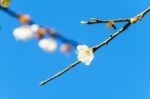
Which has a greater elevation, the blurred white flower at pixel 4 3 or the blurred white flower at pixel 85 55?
the blurred white flower at pixel 4 3

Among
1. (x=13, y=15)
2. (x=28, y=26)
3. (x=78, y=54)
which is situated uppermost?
(x=78, y=54)

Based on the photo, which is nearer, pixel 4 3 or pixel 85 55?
pixel 4 3

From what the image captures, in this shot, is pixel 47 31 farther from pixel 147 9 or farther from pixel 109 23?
pixel 147 9

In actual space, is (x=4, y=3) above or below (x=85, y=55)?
above

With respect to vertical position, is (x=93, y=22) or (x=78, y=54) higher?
(x=78, y=54)

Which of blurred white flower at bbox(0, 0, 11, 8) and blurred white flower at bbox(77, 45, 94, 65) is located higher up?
blurred white flower at bbox(0, 0, 11, 8)

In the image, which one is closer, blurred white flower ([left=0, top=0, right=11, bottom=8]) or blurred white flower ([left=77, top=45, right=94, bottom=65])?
blurred white flower ([left=0, top=0, right=11, bottom=8])

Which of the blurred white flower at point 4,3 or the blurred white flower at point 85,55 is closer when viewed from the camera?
the blurred white flower at point 4,3

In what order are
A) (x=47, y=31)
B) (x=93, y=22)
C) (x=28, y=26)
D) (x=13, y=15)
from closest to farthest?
(x=13, y=15) < (x=28, y=26) < (x=47, y=31) < (x=93, y=22)

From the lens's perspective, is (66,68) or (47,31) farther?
(66,68)

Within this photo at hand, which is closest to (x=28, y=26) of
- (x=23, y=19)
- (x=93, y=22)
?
(x=23, y=19)

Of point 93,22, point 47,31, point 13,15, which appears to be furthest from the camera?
point 93,22
